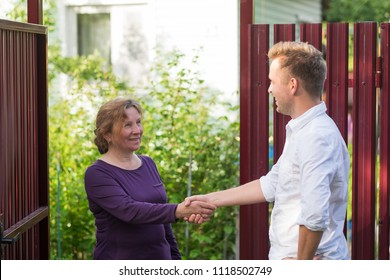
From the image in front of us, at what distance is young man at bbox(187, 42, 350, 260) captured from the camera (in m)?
3.56

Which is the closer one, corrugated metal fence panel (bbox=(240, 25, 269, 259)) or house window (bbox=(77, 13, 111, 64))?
corrugated metal fence panel (bbox=(240, 25, 269, 259))

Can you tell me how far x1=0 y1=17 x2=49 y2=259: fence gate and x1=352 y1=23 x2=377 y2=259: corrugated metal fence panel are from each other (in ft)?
5.87

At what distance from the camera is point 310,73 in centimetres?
380

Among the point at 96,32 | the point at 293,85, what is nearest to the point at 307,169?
the point at 293,85

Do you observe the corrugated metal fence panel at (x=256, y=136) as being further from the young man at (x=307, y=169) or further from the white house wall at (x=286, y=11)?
the white house wall at (x=286, y=11)

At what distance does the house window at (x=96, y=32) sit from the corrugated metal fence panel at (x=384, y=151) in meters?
8.23

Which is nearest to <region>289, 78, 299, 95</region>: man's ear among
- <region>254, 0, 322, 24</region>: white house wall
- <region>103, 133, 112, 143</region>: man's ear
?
<region>103, 133, 112, 143</region>: man's ear

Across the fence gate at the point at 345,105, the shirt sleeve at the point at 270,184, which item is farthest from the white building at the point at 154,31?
the shirt sleeve at the point at 270,184

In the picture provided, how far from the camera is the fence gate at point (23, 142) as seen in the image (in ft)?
14.5

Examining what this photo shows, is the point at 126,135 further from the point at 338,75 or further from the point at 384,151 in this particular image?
the point at 384,151

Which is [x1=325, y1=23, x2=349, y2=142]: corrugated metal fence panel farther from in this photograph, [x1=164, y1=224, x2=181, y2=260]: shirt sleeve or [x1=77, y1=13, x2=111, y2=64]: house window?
[x1=77, y1=13, x2=111, y2=64]: house window

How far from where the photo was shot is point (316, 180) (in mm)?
3539

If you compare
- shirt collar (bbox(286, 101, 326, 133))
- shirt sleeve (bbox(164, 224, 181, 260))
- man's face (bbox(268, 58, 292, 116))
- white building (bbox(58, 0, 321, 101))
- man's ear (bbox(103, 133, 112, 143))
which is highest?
white building (bbox(58, 0, 321, 101))

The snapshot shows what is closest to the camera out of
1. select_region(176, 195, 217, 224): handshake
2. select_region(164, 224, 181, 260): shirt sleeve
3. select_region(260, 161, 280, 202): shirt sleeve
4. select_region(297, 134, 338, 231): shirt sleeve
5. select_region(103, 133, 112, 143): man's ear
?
select_region(297, 134, 338, 231): shirt sleeve
